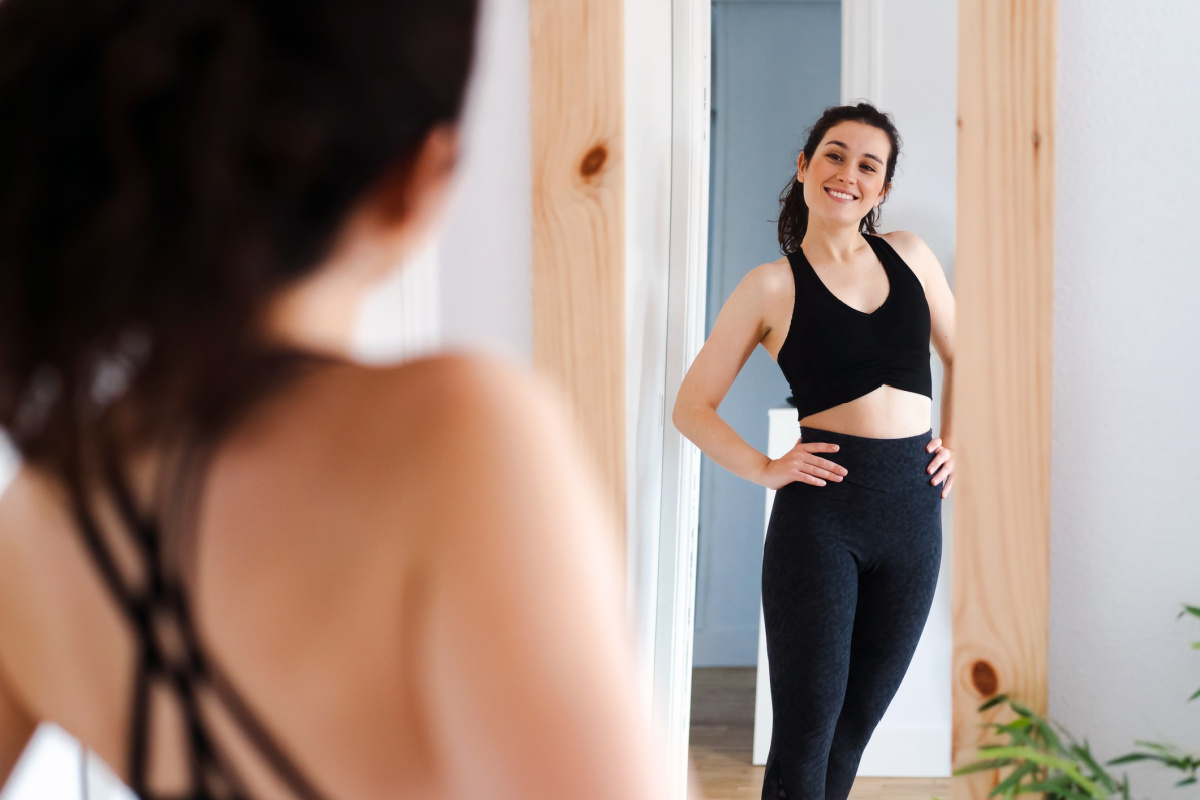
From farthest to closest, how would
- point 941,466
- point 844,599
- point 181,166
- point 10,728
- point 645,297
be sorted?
point 645,297, point 844,599, point 941,466, point 10,728, point 181,166

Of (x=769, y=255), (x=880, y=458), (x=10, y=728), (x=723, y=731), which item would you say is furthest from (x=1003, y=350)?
(x=10, y=728)

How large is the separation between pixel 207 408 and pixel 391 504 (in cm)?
7

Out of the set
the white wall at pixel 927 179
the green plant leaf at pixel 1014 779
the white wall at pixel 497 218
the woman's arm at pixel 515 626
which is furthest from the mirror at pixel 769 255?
the woman's arm at pixel 515 626

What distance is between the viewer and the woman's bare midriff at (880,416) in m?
0.92

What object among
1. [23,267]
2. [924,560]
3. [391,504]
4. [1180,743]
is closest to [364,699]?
[391,504]

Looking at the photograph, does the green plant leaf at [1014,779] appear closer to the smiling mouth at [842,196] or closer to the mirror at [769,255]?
the mirror at [769,255]

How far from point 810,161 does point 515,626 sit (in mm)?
815

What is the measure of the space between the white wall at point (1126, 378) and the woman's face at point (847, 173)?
0.58ft

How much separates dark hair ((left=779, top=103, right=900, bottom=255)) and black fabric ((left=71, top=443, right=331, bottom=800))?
80 centimetres

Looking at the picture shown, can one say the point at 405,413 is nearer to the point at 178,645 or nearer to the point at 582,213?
the point at 178,645

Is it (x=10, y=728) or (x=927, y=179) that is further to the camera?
(x=927, y=179)

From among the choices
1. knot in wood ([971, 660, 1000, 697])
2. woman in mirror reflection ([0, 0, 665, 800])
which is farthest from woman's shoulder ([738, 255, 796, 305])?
woman in mirror reflection ([0, 0, 665, 800])

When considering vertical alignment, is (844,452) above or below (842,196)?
below

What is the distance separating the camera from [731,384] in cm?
108
